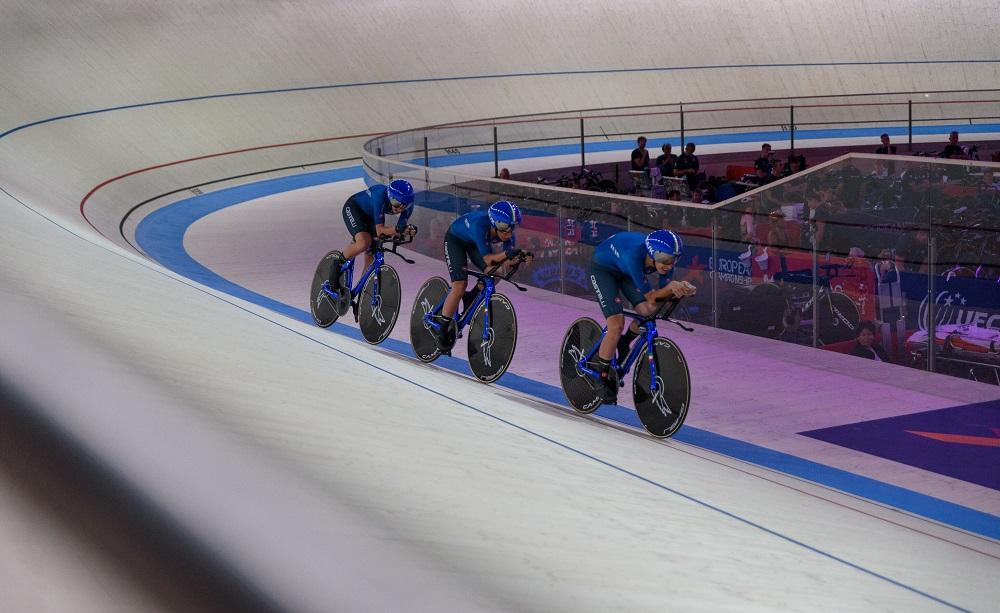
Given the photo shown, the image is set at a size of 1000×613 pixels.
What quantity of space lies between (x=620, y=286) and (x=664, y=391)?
60 centimetres

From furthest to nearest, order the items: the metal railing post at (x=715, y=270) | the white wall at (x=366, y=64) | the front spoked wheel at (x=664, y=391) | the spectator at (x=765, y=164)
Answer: the white wall at (x=366, y=64) < the spectator at (x=765, y=164) < the metal railing post at (x=715, y=270) < the front spoked wheel at (x=664, y=391)

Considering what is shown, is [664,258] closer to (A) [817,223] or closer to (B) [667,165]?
(A) [817,223]

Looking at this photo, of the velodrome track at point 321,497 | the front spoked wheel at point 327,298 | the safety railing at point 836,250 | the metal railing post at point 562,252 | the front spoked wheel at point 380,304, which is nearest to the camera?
the velodrome track at point 321,497

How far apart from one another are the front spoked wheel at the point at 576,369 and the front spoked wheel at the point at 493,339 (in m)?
0.42

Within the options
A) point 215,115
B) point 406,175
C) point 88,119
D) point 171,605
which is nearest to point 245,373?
point 171,605

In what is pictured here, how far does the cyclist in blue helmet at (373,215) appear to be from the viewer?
7082 millimetres

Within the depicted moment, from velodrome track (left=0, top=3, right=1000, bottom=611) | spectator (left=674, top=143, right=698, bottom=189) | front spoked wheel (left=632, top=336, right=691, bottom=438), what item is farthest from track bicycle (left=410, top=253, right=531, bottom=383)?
spectator (left=674, top=143, right=698, bottom=189)

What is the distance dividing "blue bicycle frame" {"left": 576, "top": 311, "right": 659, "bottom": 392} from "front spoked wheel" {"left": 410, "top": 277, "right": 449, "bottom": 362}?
1.38 meters

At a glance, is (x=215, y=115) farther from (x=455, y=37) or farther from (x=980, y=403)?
(x=980, y=403)

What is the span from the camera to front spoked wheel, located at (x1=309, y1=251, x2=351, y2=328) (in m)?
7.84

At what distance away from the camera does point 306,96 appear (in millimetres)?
21078

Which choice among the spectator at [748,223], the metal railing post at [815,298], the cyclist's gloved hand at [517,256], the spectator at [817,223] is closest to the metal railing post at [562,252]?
the spectator at [748,223]

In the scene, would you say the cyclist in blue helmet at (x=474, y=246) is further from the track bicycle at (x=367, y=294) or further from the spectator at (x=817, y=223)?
the spectator at (x=817, y=223)

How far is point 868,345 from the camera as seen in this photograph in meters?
7.40
